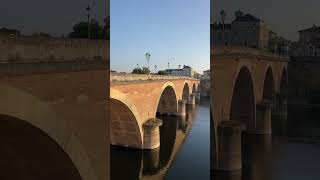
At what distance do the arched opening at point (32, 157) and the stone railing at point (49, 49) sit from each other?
1.04 m

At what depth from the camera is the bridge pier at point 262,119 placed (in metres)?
22.3

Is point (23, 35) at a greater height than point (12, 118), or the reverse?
point (23, 35)

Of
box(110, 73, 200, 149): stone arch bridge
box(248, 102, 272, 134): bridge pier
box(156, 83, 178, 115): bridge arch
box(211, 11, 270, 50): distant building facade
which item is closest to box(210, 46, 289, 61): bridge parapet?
box(248, 102, 272, 134): bridge pier

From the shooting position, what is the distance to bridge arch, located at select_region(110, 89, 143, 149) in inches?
665

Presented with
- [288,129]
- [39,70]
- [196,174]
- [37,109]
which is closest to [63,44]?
[39,70]

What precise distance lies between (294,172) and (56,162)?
11.0 meters

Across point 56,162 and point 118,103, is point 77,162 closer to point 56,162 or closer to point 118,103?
point 56,162

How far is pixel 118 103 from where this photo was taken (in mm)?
16500

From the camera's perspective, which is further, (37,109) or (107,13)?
(107,13)

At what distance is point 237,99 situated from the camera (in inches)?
867

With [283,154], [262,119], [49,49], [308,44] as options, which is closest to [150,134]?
[283,154]

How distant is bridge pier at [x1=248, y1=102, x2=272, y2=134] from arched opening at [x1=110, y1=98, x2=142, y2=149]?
6.93m

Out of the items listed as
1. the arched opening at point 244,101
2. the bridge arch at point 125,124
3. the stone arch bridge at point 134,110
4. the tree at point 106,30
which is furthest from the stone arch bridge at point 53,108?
the arched opening at point 244,101

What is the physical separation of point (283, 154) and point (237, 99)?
15.7ft
